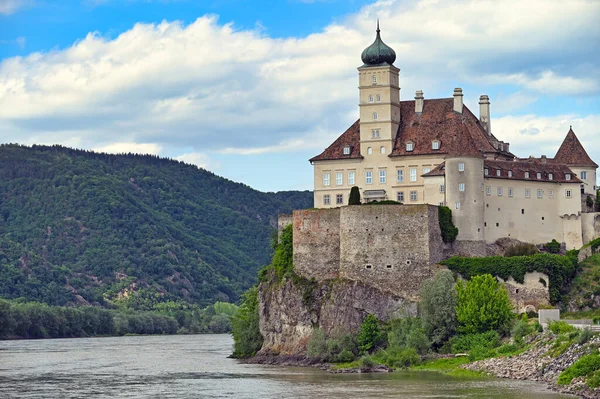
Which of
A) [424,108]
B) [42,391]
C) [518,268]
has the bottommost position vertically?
[42,391]

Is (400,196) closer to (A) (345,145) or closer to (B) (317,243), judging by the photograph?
(A) (345,145)

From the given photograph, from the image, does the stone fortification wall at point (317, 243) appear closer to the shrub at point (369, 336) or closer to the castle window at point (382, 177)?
the shrub at point (369, 336)

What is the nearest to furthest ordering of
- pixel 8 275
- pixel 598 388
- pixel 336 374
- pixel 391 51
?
pixel 598 388 < pixel 336 374 < pixel 391 51 < pixel 8 275

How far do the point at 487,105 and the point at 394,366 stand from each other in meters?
26.0

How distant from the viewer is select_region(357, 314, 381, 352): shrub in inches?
3308

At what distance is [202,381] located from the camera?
77125 millimetres

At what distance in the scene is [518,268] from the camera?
279 ft

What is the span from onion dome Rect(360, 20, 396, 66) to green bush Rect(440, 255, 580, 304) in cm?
1730

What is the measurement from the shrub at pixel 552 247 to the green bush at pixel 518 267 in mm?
4336

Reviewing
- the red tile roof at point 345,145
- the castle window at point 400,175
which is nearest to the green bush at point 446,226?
the castle window at point 400,175

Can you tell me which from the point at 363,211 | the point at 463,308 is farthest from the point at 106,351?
the point at 463,308

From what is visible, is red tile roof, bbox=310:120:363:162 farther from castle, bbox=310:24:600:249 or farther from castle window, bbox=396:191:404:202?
castle window, bbox=396:191:404:202

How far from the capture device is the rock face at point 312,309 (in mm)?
86250

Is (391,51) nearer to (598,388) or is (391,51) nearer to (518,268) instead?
(518,268)
